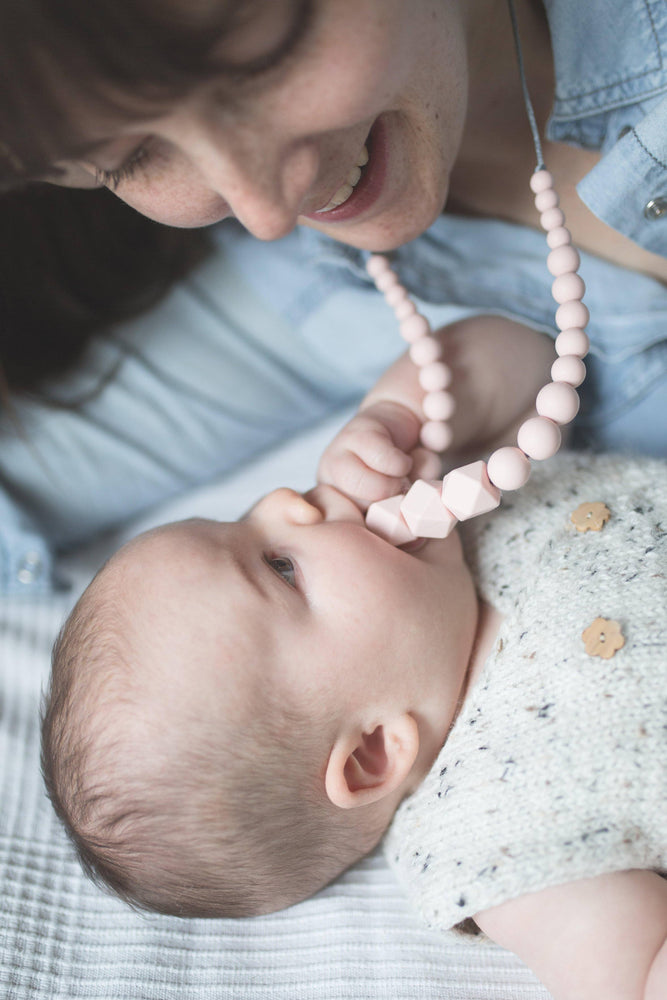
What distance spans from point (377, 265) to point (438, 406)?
293 mm

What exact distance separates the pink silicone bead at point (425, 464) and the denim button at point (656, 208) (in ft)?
1.44

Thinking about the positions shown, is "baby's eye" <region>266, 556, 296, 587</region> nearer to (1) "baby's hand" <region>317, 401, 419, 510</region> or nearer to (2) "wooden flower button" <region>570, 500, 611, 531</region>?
(1) "baby's hand" <region>317, 401, 419, 510</region>

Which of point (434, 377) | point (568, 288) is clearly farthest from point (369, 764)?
point (568, 288)

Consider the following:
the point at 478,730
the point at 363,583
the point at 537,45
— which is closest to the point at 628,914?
the point at 478,730

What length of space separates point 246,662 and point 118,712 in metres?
0.16

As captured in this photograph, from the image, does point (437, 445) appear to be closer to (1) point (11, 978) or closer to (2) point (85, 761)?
(2) point (85, 761)

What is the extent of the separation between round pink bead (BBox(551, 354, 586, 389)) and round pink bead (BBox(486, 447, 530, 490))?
0.12m

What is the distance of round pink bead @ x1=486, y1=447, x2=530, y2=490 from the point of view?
94 cm

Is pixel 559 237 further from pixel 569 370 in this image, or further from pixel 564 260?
pixel 569 370

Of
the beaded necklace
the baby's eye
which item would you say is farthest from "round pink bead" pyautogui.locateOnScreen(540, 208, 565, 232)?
the baby's eye

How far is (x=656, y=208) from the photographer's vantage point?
1.07 metres

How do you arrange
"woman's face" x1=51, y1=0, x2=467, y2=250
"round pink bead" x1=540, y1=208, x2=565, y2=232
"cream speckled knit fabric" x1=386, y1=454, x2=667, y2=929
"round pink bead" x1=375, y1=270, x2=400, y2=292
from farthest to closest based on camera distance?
"round pink bead" x1=375, y1=270, x2=400, y2=292, "round pink bead" x1=540, y1=208, x2=565, y2=232, "cream speckled knit fabric" x1=386, y1=454, x2=667, y2=929, "woman's face" x1=51, y1=0, x2=467, y2=250

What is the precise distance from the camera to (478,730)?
0.96m

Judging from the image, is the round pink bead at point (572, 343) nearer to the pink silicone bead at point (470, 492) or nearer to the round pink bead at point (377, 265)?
the pink silicone bead at point (470, 492)
